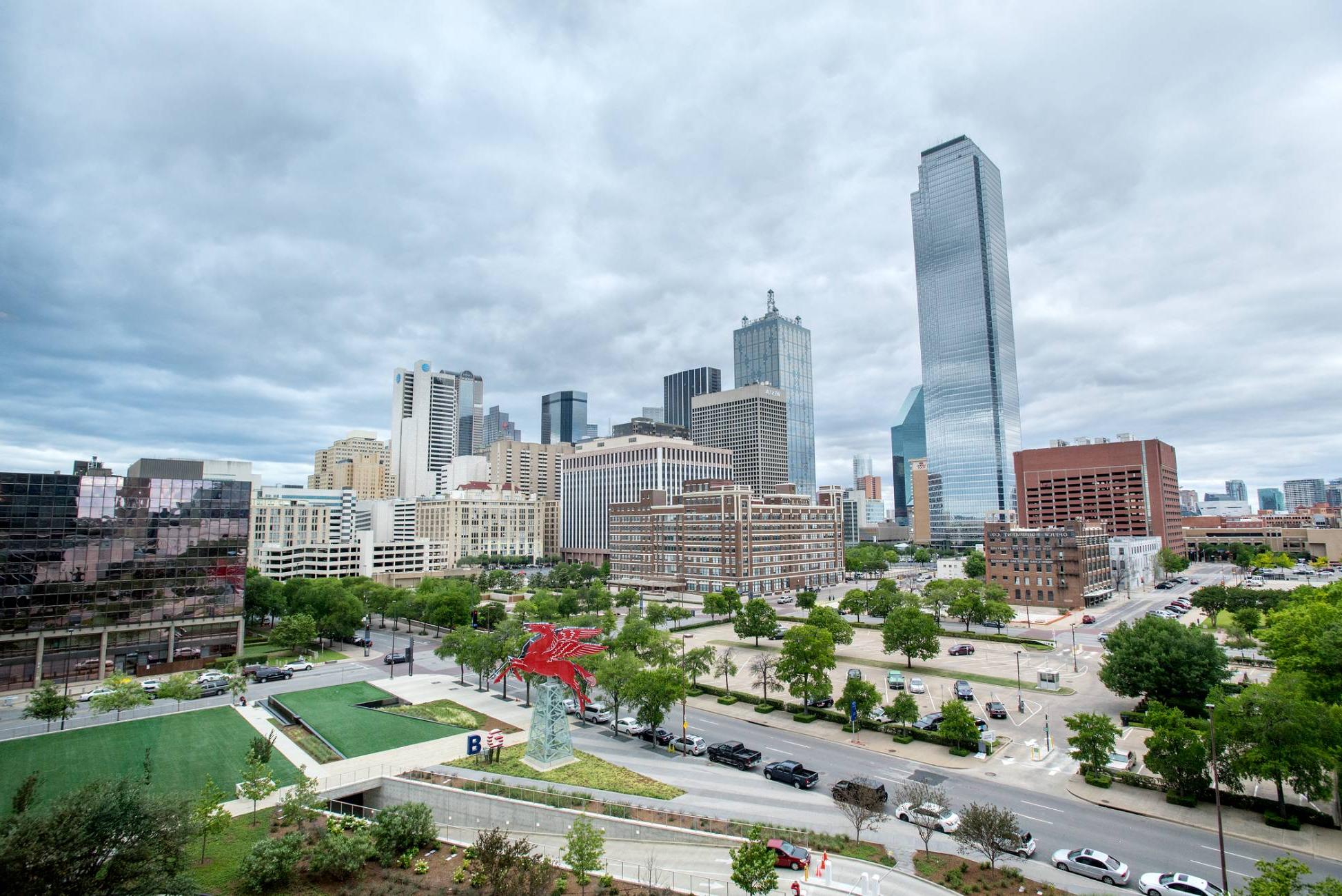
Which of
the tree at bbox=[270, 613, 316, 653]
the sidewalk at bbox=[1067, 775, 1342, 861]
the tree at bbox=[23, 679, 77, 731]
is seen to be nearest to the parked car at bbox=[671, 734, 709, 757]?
the sidewalk at bbox=[1067, 775, 1342, 861]

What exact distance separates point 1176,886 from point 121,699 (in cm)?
6764

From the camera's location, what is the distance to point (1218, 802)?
25328mm

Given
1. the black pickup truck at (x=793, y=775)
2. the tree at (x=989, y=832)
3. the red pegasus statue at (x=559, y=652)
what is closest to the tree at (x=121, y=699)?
the red pegasus statue at (x=559, y=652)

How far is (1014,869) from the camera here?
2842 centimetres

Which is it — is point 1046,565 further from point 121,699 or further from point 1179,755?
point 121,699

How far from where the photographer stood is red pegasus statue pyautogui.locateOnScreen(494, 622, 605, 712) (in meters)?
42.8

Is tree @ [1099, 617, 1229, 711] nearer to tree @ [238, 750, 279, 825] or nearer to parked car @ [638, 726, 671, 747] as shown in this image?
parked car @ [638, 726, 671, 747]

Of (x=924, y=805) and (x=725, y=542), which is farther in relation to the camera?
(x=725, y=542)

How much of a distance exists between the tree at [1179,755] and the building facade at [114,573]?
294 ft

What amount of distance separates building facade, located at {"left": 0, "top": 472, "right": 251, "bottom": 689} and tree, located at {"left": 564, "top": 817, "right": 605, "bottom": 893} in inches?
2782

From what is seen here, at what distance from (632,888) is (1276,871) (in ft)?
73.4

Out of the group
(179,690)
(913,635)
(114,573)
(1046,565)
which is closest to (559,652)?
(179,690)

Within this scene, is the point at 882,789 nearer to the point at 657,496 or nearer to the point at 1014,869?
the point at 1014,869

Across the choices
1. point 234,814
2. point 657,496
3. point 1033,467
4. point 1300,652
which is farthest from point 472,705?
point 1033,467
